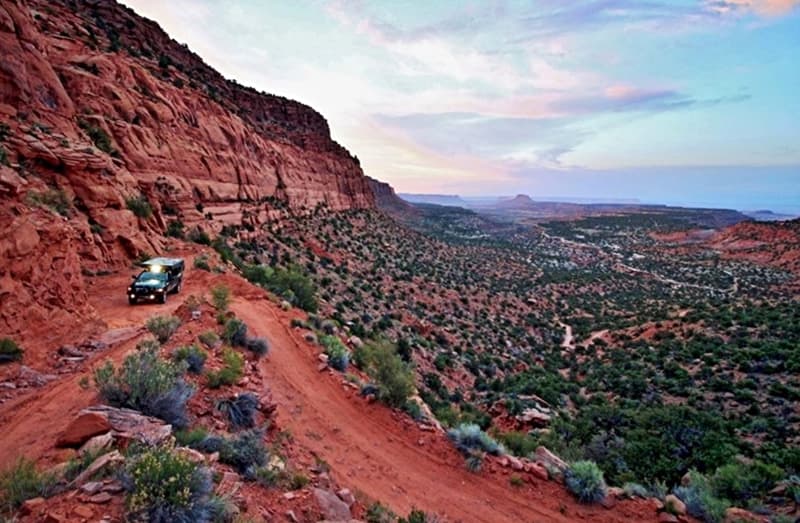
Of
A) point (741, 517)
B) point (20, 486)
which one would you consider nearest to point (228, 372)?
point (20, 486)

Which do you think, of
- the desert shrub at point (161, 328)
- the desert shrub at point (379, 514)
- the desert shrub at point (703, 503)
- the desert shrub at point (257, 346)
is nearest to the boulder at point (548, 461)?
the desert shrub at point (703, 503)

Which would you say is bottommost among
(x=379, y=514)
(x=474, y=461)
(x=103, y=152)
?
(x=474, y=461)

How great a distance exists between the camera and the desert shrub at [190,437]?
17.5 ft

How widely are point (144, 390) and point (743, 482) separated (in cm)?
1099

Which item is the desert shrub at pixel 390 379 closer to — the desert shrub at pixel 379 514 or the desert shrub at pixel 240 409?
the desert shrub at pixel 240 409

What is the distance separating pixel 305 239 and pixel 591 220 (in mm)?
126706

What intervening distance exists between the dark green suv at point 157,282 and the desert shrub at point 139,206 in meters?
5.83

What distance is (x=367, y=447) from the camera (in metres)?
8.27

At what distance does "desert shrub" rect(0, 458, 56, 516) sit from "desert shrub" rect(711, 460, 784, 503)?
10683mm

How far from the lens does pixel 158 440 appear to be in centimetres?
489

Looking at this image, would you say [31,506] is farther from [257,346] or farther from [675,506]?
[675,506]

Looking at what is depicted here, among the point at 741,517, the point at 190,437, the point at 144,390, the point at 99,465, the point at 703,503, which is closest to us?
the point at 99,465

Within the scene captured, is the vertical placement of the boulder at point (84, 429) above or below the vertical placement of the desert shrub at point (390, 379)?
above

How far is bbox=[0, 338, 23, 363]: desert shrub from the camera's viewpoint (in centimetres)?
756
